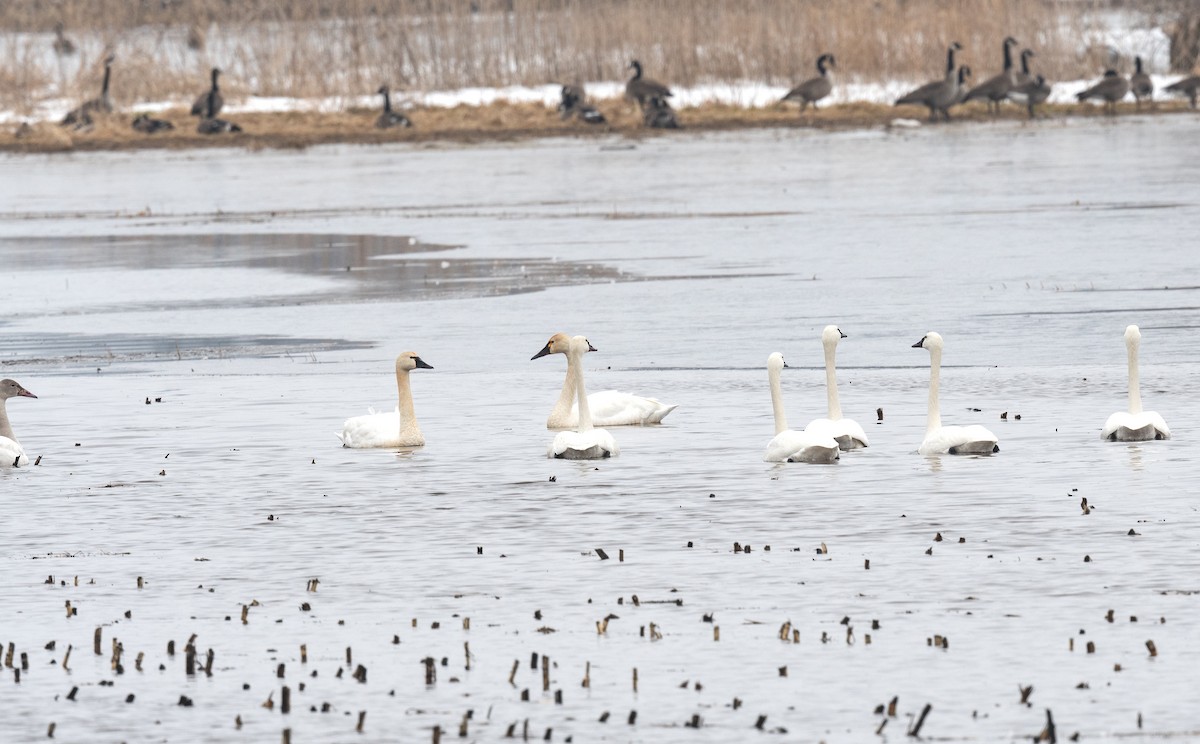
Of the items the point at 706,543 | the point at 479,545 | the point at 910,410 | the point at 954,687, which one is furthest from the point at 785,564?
the point at 910,410

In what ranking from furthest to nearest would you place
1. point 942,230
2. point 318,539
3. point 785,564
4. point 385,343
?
1. point 942,230
2. point 385,343
3. point 318,539
4. point 785,564

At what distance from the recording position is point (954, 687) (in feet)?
20.0

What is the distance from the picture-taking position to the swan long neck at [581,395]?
34.0ft

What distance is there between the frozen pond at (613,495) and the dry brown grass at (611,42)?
19.5 meters

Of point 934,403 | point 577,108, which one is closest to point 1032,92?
point 577,108

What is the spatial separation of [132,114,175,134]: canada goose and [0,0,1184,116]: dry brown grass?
293cm

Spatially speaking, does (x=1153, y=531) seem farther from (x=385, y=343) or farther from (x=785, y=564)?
(x=385, y=343)

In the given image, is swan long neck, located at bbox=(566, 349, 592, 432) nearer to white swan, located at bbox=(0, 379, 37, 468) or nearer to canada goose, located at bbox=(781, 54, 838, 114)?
white swan, located at bbox=(0, 379, 37, 468)

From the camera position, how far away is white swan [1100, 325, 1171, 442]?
9.95 meters

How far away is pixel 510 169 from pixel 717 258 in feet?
42.2

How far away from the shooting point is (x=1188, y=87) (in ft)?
126

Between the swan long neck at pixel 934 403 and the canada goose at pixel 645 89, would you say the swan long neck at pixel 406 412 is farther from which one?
the canada goose at pixel 645 89

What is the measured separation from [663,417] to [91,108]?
32761 mm

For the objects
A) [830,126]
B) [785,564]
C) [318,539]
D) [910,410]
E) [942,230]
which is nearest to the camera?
[785,564]
